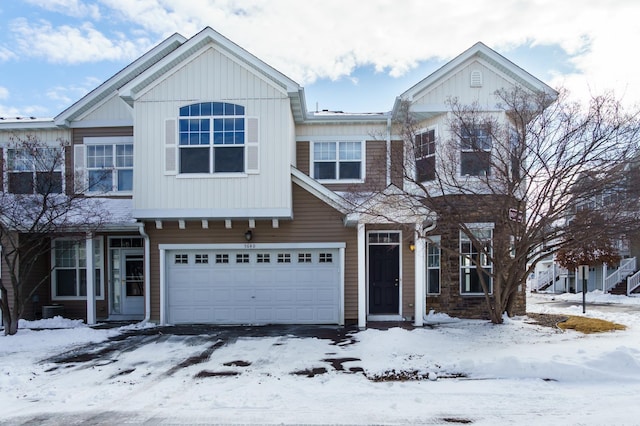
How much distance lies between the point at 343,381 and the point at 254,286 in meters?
6.44

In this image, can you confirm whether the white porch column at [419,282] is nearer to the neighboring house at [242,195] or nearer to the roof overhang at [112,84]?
the neighboring house at [242,195]

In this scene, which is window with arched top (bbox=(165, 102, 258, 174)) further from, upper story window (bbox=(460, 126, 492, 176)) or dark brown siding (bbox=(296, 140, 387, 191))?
upper story window (bbox=(460, 126, 492, 176))

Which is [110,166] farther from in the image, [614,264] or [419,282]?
[614,264]

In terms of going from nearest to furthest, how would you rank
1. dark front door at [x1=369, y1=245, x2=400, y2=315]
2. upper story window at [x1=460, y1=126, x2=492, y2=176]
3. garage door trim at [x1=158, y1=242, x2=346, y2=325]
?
upper story window at [x1=460, y1=126, x2=492, y2=176]
garage door trim at [x1=158, y1=242, x2=346, y2=325]
dark front door at [x1=369, y1=245, x2=400, y2=315]

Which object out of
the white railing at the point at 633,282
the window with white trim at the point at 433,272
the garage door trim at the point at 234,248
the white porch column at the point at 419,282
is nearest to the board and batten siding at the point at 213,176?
the garage door trim at the point at 234,248

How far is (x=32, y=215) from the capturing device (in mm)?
11617

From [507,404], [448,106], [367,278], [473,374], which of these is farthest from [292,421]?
[448,106]

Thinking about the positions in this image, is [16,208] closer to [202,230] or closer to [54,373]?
[202,230]

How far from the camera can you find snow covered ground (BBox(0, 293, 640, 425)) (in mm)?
5805

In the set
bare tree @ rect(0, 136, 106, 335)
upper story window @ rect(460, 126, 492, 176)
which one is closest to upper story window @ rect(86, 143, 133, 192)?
bare tree @ rect(0, 136, 106, 335)

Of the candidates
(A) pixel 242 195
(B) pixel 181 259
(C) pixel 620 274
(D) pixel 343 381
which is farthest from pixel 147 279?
(C) pixel 620 274

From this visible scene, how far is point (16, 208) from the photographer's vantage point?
11461 millimetres

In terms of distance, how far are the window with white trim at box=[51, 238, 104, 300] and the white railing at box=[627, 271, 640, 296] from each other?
80.1 feet

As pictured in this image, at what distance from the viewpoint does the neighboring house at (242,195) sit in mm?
12297
